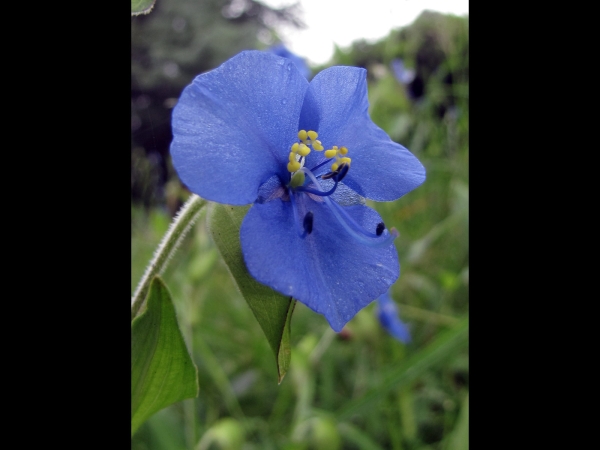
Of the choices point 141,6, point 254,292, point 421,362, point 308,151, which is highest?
point 141,6

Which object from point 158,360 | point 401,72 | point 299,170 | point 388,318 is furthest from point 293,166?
point 401,72

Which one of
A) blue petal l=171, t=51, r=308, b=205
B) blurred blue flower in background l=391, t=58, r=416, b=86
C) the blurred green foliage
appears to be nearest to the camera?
blue petal l=171, t=51, r=308, b=205

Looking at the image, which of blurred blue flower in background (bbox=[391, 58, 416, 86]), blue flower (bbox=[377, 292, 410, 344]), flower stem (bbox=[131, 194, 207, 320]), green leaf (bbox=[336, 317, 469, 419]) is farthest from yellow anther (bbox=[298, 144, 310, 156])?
blurred blue flower in background (bbox=[391, 58, 416, 86])

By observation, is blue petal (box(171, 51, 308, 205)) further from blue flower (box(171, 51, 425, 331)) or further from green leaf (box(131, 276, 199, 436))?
green leaf (box(131, 276, 199, 436))

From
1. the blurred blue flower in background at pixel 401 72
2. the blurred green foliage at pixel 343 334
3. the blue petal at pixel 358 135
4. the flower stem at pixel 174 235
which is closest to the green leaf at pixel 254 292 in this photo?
the flower stem at pixel 174 235

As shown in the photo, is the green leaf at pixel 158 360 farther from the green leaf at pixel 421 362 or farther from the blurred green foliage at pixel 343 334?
the green leaf at pixel 421 362

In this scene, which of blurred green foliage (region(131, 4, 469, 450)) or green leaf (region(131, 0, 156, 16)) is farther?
blurred green foliage (region(131, 4, 469, 450))

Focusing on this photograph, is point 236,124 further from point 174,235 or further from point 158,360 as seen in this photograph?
point 158,360
